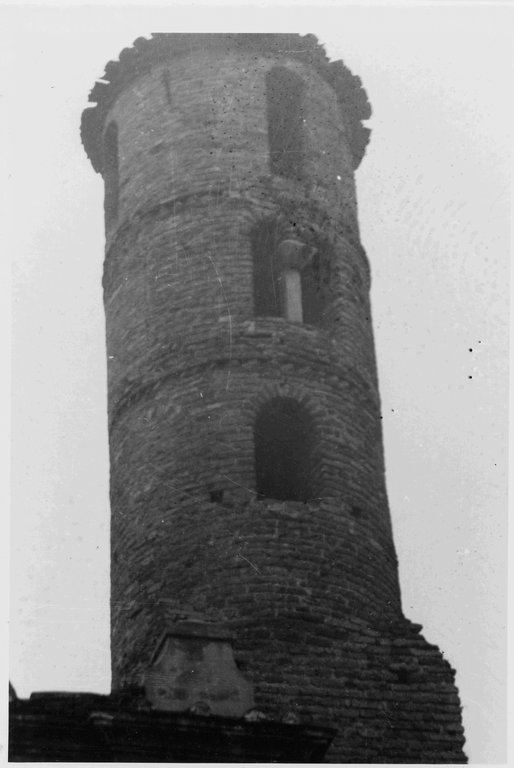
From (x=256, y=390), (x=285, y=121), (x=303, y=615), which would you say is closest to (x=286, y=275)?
(x=256, y=390)

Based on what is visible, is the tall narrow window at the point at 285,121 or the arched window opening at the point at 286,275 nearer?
the arched window opening at the point at 286,275

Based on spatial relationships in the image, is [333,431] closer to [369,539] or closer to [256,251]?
[369,539]

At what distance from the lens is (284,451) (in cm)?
2039

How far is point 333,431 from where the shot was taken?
784 inches

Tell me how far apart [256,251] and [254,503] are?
11.2 ft

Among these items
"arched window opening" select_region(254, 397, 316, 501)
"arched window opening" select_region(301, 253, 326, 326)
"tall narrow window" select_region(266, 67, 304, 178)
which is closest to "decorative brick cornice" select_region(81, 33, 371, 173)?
"tall narrow window" select_region(266, 67, 304, 178)

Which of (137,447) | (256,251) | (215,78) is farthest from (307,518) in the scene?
(215,78)

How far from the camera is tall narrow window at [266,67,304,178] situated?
21.8m

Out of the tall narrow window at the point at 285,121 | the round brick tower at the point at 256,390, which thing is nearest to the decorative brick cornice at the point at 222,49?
the round brick tower at the point at 256,390

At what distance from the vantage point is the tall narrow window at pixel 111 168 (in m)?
22.9

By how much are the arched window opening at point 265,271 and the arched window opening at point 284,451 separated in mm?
1481

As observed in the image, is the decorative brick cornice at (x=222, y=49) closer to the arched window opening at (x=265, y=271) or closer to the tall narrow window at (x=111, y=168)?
the tall narrow window at (x=111, y=168)

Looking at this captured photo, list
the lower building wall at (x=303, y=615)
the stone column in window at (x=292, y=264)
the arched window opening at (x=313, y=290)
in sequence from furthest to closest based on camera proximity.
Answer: the arched window opening at (x=313, y=290) < the stone column in window at (x=292, y=264) < the lower building wall at (x=303, y=615)

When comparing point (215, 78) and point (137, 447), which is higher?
point (215, 78)
